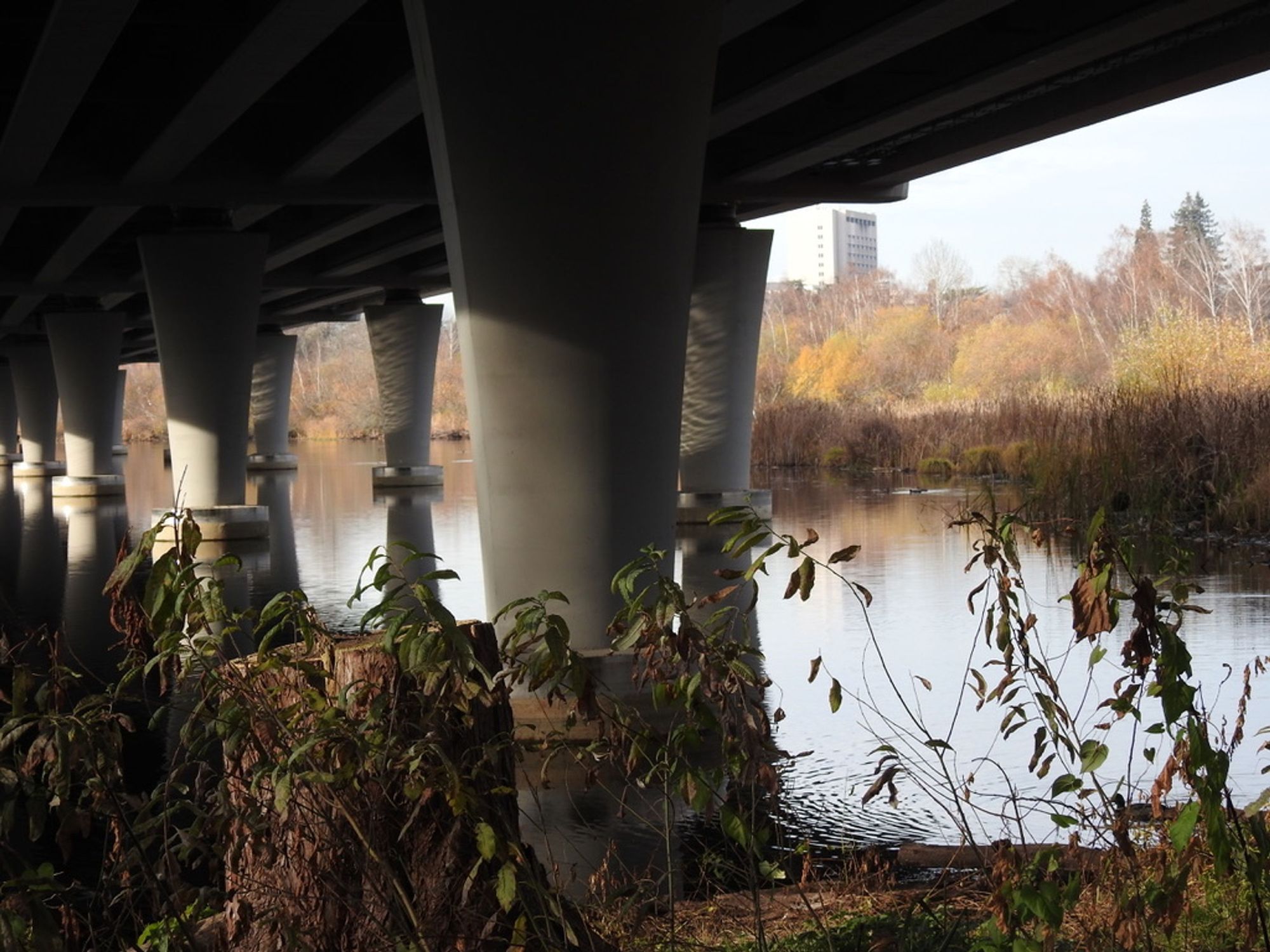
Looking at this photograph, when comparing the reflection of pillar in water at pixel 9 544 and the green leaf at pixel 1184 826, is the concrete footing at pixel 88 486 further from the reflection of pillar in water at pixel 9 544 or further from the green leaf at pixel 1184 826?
the green leaf at pixel 1184 826

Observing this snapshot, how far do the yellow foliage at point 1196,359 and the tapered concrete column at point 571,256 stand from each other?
12.1 meters

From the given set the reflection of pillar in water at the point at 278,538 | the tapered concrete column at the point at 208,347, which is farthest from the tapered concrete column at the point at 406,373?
A: the tapered concrete column at the point at 208,347

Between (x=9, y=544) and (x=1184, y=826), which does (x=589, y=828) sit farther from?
(x=9, y=544)

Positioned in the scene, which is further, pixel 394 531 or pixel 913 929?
pixel 394 531

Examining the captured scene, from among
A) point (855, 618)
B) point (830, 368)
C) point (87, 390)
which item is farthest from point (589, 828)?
point (830, 368)

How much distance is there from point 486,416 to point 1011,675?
6.49 meters

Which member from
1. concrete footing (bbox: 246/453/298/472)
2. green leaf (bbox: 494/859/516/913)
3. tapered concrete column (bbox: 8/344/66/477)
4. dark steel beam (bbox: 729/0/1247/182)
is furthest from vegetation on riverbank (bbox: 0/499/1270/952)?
tapered concrete column (bbox: 8/344/66/477)

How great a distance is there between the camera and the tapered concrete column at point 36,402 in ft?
161

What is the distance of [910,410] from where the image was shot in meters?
38.3

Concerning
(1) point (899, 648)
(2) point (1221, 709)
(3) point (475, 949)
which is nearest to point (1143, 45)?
(1) point (899, 648)

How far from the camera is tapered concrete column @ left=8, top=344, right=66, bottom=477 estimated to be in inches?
1930

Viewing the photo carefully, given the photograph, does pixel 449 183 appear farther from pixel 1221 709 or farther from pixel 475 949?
pixel 475 949

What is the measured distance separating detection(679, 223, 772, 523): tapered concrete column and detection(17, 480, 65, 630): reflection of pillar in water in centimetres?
893

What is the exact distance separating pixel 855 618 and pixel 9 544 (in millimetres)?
15640
